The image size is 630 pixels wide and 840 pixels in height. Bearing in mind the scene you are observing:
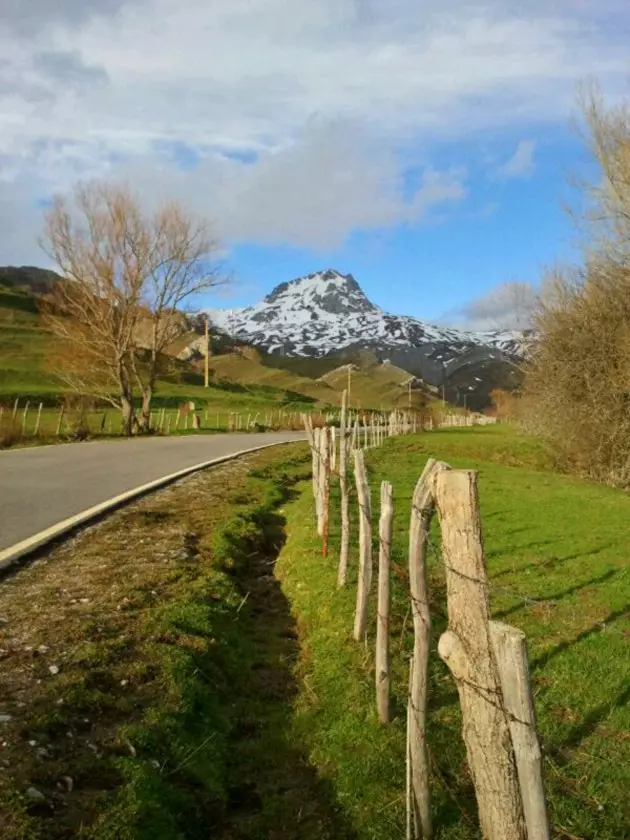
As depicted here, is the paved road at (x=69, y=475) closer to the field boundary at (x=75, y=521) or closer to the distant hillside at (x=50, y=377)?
the field boundary at (x=75, y=521)

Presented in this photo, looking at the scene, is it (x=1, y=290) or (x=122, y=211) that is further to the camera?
(x=1, y=290)

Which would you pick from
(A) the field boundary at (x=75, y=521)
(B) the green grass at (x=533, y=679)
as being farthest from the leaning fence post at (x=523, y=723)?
(A) the field boundary at (x=75, y=521)

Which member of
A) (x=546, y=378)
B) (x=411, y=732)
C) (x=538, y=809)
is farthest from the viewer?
(x=546, y=378)

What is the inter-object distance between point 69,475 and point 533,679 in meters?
13.2

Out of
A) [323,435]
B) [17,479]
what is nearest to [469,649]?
[323,435]

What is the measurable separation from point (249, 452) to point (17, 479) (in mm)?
12493

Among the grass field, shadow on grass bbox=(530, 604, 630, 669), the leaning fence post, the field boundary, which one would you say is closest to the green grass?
shadow on grass bbox=(530, 604, 630, 669)

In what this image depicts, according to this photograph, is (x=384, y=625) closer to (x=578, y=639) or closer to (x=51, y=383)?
(x=578, y=639)

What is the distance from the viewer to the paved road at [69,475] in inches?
482

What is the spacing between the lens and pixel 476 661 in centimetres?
420

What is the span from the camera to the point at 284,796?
5812 mm

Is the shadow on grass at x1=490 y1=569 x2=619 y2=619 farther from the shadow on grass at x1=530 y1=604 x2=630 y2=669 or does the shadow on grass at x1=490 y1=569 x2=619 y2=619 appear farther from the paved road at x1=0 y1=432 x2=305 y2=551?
the paved road at x1=0 y1=432 x2=305 y2=551

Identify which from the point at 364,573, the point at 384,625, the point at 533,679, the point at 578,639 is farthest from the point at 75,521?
the point at 578,639

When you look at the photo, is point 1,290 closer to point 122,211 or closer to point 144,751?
point 122,211
